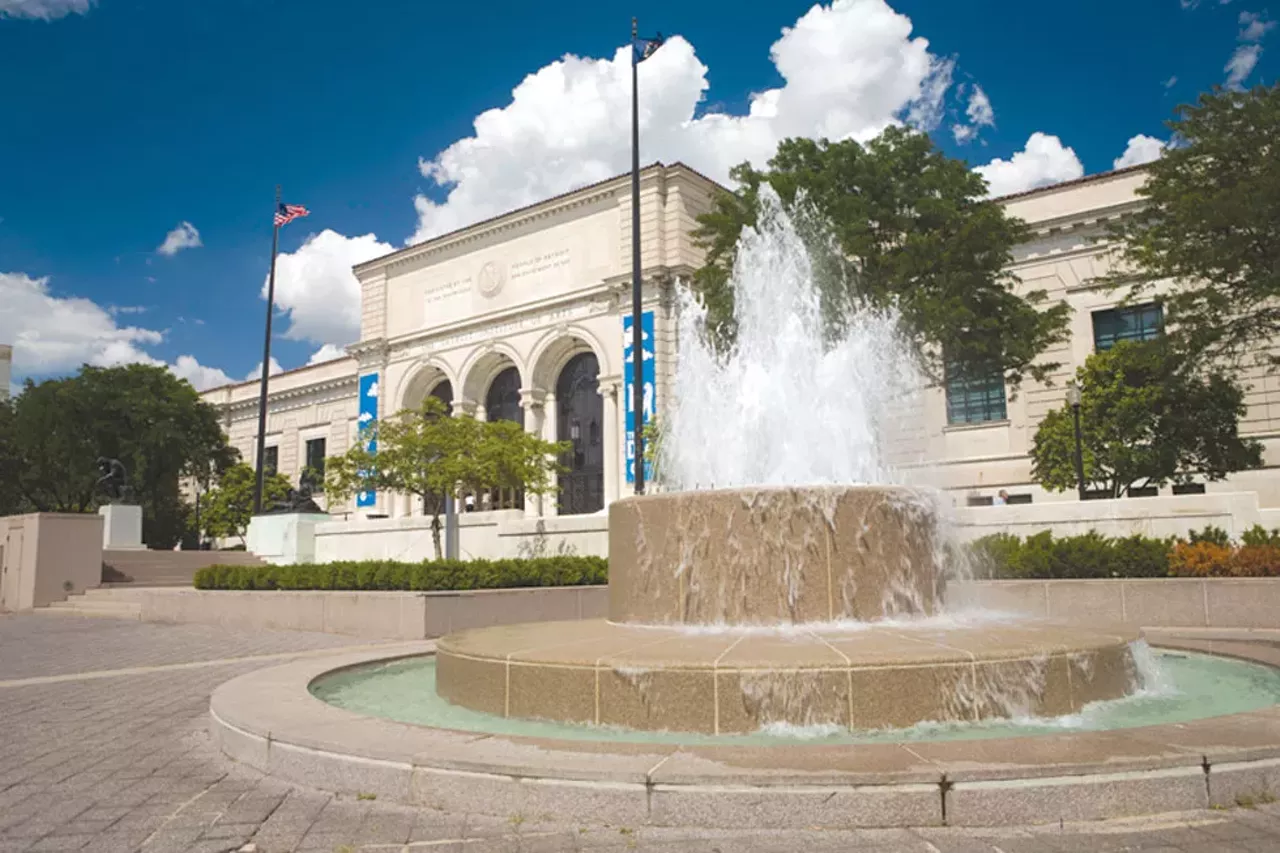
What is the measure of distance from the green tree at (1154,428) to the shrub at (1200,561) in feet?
35.6

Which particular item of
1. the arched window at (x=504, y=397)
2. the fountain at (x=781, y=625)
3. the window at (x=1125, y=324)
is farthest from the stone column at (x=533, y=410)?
the fountain at (x=781, y=625)

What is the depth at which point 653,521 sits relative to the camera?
7.94 meters

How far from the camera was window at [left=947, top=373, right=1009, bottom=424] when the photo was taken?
3094 cm

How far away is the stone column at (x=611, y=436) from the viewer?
114 ft

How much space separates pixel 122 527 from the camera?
88.7 feet

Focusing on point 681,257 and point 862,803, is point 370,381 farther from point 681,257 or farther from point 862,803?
point 862,803

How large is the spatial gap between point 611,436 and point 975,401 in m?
13.3

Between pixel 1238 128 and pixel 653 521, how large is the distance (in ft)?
54.9

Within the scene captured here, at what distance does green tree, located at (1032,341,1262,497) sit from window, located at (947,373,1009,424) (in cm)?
A: 654

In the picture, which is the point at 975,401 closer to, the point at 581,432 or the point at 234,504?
the point at 581,432

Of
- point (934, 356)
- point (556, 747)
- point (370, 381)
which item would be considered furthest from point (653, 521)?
point (370, 381)

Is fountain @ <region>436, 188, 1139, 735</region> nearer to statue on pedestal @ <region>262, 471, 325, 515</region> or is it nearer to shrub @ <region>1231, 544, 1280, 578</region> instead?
shrub @ <region>1231, 544, 1280, 578</region>

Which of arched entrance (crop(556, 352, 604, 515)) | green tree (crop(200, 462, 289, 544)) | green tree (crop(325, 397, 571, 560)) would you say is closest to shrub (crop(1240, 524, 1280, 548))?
green tree (crop(325, 397, 571, 560))

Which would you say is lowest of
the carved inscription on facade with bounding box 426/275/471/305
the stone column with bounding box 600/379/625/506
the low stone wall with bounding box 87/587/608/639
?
the low stone wall with bounding box 87/587/608/639
